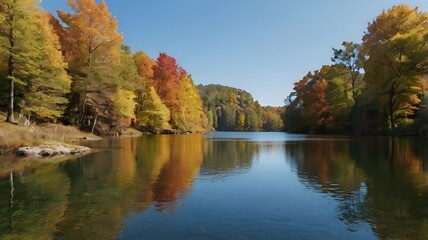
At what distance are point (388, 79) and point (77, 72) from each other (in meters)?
42.9

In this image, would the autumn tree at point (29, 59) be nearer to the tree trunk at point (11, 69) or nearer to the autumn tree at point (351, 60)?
the tree trunk at point (11, 69)

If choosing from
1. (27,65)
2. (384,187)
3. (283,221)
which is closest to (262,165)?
(384,187)

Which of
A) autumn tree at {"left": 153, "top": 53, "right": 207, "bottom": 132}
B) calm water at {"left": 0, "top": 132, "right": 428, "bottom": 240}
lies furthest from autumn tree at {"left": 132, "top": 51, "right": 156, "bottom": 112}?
calm water at {"left": 0, "top": 132, "right": 428, "bottom": 240}

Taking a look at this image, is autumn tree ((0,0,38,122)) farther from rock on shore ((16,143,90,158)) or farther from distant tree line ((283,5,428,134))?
distant tree line ((283,5,428,134))

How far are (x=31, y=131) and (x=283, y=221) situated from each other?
22766 millimetres

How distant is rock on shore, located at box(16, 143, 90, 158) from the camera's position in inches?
855

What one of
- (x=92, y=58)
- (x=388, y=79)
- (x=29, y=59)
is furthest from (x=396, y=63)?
(x=29, y=59)

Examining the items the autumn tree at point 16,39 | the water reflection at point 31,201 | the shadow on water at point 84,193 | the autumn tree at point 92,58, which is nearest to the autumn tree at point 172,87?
the autumn tree at point 92,58

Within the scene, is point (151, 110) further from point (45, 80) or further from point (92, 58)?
point (45, 80)

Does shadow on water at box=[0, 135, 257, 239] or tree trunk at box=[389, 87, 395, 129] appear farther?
tree trunk at box=[389, 87, 395, 129]

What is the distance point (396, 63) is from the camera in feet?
162

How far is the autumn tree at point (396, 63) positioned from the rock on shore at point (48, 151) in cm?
4211

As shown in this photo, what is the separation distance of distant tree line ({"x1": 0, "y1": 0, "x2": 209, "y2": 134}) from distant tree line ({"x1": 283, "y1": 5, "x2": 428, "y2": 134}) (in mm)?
33249

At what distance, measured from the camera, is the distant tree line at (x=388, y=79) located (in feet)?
153
